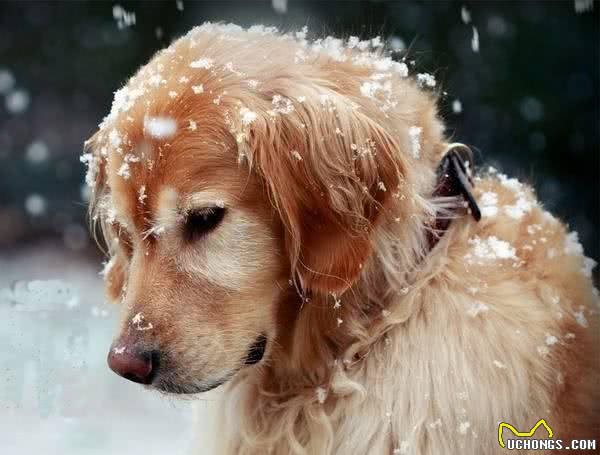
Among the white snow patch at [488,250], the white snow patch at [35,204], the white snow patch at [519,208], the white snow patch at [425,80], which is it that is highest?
the white snow patch at [425,80]

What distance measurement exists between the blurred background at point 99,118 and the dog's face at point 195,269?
6.08 feet

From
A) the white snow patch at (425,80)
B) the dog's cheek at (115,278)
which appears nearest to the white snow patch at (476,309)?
the white snow patch at (425,80)

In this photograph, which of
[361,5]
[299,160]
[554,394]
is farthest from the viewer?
[361,5]

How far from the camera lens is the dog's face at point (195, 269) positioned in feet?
5.84

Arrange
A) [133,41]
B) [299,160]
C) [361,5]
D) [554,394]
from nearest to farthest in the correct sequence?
1. [299,160]
2. [554,394]
3. [361,5]
4. [133,41]

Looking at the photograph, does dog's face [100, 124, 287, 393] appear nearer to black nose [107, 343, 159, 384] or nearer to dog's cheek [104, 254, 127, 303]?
black nose [107, 343, 159, 384]

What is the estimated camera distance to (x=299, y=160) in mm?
1823

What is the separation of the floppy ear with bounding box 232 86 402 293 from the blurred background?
6.45 feet

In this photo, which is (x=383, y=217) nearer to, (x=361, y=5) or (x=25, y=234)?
(x=361, y=5)

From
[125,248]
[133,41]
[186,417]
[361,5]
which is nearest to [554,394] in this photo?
[125,248]

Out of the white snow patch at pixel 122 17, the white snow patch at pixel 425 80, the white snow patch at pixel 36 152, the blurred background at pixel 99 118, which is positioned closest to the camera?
the white snow patch at pixel 425 80

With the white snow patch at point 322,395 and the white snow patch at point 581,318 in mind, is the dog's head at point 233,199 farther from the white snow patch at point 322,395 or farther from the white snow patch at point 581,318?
the white snow patch at point 581,318

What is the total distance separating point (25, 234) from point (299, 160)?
4.75m

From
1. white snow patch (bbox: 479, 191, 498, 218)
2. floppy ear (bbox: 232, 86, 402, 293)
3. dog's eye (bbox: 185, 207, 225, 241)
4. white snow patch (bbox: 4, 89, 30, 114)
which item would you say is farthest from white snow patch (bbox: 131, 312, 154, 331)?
white snow patch (bbox: 4, 89, 30, 114)
